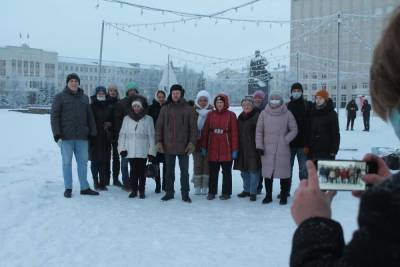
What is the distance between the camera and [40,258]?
174 inches

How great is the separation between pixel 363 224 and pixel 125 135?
6.80 m

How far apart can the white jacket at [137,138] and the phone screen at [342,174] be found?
6.04 metres

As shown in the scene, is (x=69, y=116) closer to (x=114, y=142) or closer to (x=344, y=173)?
(x=114, y=142)

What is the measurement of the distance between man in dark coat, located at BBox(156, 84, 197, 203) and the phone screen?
18.5 feet

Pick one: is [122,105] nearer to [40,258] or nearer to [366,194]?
[40,258]

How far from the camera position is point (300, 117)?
7.36m

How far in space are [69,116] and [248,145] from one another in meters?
2.94

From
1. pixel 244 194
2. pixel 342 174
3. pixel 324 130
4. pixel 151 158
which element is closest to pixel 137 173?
pixel 151 158

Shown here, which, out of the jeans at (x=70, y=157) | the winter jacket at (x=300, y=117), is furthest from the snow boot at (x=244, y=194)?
the jeans at (x=70, y=157)

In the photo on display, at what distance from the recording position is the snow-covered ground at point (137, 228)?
448 centimetres

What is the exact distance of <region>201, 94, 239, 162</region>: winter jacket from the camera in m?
7.35

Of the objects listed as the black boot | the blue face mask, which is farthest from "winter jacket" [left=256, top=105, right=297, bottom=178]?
the blue face mask

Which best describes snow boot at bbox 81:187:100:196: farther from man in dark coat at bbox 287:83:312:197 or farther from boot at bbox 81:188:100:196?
man in dark coat at bbox 287:83:312:197

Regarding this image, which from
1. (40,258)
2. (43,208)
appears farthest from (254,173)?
(40,258)
